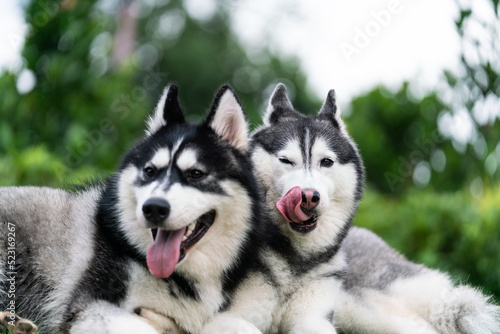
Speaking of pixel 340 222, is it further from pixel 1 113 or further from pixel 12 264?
pixel 1 113

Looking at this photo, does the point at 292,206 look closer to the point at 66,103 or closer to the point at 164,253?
the point at 164,253

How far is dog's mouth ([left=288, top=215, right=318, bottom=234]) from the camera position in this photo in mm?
4539

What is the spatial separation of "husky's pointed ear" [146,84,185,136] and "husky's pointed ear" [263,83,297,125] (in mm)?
1106

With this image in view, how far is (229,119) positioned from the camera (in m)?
4.42

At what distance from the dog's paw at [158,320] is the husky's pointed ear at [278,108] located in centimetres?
216

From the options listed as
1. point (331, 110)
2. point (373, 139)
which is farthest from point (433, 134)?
point (331, 110)

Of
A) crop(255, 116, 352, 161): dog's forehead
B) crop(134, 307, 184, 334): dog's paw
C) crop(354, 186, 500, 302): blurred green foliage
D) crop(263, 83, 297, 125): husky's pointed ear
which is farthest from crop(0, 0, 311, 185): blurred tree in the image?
crop(134, 307, 184, 334): dog's paw

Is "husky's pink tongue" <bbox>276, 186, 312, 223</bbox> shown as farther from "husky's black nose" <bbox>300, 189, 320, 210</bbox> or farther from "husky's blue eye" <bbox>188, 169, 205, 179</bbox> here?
"husky's blue eye" <bbox>188, 169, 205, 179</bbox>

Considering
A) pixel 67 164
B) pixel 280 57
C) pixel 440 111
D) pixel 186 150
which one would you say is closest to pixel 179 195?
pixel 186 150

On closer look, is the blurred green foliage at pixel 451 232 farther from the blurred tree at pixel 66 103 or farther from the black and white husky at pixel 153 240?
the black and white husky at pixel 153 240

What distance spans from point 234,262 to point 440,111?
9.01 metres

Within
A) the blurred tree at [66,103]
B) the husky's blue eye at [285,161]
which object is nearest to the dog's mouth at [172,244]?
the husky's blue eye at [285,161]

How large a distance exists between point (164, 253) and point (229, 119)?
4.05 feet

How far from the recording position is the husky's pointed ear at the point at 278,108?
5312 millimetres
